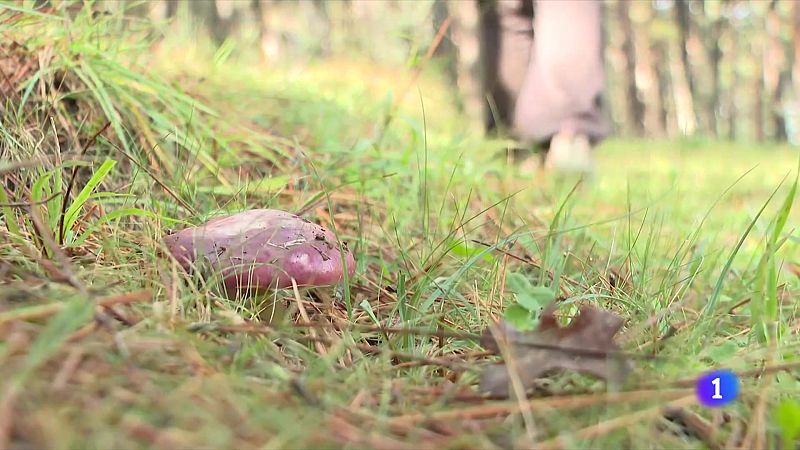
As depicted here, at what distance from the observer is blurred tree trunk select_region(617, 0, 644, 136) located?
17531mm

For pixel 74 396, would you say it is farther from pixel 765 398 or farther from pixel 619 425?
pixel 765 398

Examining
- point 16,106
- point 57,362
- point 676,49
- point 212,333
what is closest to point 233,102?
point 16,106

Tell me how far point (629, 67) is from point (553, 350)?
63.1ft

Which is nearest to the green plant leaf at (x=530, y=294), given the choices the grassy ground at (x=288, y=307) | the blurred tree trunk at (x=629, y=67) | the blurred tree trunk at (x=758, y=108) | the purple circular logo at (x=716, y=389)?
the grassy ground at (x=288, y=307)

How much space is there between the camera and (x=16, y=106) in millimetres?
1615

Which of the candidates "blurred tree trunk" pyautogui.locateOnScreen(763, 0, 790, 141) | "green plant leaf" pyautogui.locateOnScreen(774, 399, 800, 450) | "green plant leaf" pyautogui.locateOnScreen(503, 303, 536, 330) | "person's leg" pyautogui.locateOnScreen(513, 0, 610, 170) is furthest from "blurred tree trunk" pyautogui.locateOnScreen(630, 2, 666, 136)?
"green plant leaf" pyautogui.locateOnScreen(774, 399, 800, 450)

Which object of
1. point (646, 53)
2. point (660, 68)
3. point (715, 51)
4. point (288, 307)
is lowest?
point (660, 68)

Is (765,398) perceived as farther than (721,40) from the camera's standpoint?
No

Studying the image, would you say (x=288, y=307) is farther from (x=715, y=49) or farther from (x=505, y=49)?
(x=715, y=49)

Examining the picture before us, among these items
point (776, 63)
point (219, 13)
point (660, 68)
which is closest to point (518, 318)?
point (219, 13)

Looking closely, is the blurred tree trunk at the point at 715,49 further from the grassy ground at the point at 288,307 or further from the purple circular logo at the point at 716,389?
the purple circular logo at the point at 716,389

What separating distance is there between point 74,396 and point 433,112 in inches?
176

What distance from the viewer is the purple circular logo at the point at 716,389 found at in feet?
2.62

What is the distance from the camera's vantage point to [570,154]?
117 inches
